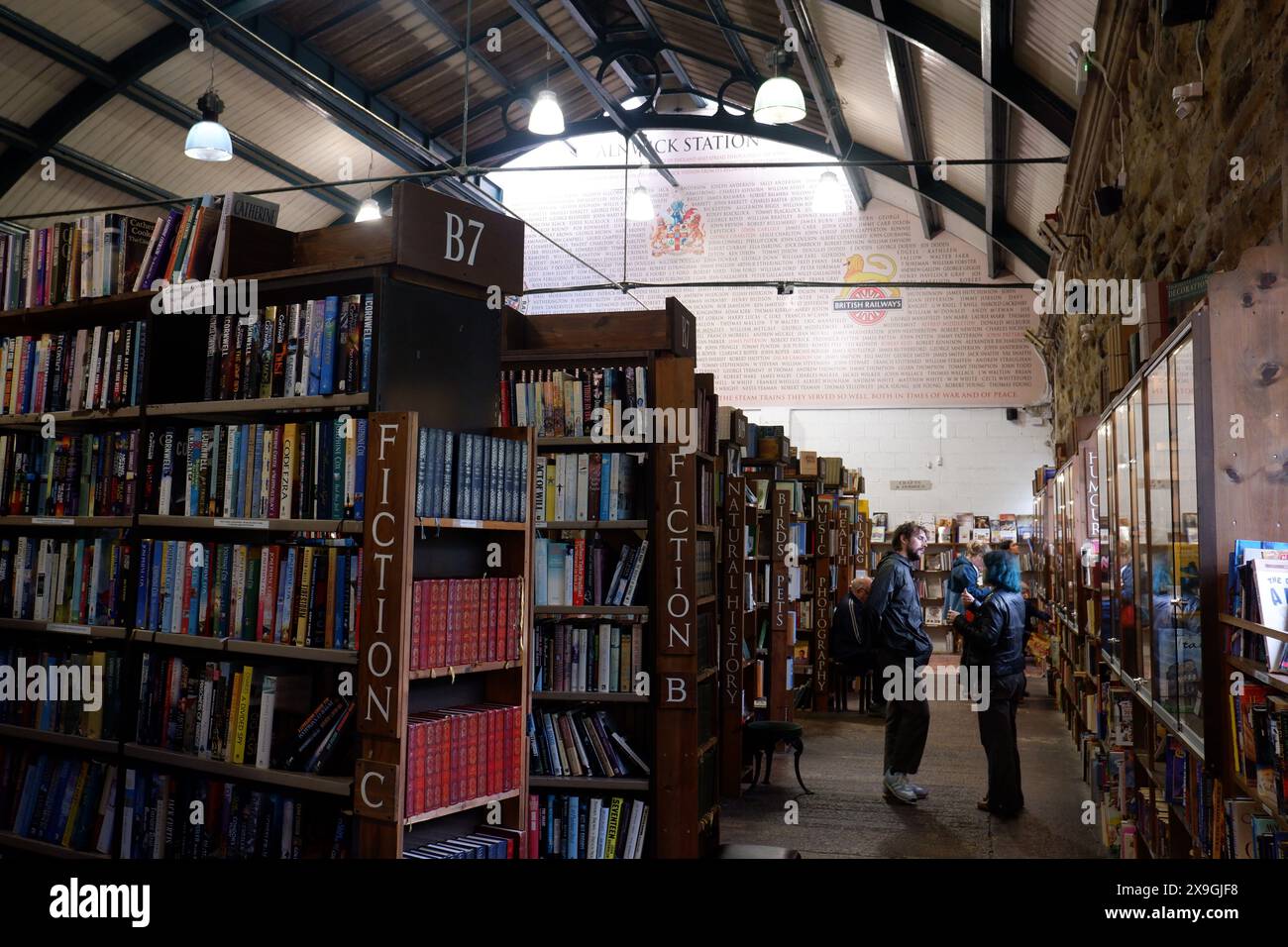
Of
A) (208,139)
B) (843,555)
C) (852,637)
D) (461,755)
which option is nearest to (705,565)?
(461,755)

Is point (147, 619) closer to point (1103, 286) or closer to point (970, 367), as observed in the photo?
point (1103, 286)

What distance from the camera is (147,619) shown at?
3.32 metres

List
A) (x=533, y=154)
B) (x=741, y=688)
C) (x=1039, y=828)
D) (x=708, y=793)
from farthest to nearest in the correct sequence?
1. (x=533, y=154)
2. (x=741, y=688)
3. (x=1039, y=828)
4. (x=708, y=793)

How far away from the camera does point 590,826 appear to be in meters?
4.45

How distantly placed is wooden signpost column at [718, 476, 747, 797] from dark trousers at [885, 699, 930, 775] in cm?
97

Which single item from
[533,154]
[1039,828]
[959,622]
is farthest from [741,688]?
[533,154]

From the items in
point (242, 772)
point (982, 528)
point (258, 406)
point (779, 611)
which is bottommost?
point (242, 772)

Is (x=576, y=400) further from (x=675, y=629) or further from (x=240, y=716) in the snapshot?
(x=240, y=716)

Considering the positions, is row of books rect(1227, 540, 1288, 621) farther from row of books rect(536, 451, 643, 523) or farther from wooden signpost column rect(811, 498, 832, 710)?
wooden signpost column rect(811, 498, 832, 710)

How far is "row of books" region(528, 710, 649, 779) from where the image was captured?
4.52 metres

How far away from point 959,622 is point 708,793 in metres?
2.08

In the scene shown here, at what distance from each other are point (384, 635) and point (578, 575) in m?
2.01

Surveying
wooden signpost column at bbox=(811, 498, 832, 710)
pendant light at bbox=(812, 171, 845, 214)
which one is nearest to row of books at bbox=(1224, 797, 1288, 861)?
wooden signpost column at bbox=(811, 498, 832, 710)
